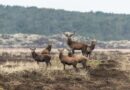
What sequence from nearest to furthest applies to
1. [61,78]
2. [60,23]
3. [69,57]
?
[61,78]
[69,57]
[60,23]

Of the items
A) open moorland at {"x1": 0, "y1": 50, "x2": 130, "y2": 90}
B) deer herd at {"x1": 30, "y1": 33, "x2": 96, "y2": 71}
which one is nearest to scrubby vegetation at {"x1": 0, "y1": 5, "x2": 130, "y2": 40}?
deer herd at {"x1": 30, "y1": 33, "x2": 96, "y2": 71}

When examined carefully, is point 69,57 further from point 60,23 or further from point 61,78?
point 60,23


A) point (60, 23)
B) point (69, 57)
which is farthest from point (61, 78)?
point (60, 23)

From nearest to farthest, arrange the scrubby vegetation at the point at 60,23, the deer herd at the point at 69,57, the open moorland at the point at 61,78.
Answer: the open moorland at the point at 61,78, the deer herd at the point at 69,57, the scrubby vegetation at the point at 60,23

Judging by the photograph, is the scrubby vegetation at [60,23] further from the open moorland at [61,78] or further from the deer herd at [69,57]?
the open moorland at [61,78]

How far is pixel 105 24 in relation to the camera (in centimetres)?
13875

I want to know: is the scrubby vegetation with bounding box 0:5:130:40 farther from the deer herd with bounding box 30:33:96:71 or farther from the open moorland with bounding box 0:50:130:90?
the open moorland with bounding box 0:50:130:90

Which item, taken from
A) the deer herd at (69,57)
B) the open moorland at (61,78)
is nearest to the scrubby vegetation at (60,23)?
the deer herd at (69,57)

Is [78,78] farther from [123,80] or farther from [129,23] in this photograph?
[129,23]

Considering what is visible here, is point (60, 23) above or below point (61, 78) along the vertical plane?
above

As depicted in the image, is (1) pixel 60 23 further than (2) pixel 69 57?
Yes

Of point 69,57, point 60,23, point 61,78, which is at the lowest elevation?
point 61,78

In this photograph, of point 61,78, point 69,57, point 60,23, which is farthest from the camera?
point 60,23

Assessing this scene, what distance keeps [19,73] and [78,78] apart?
9.70ft
